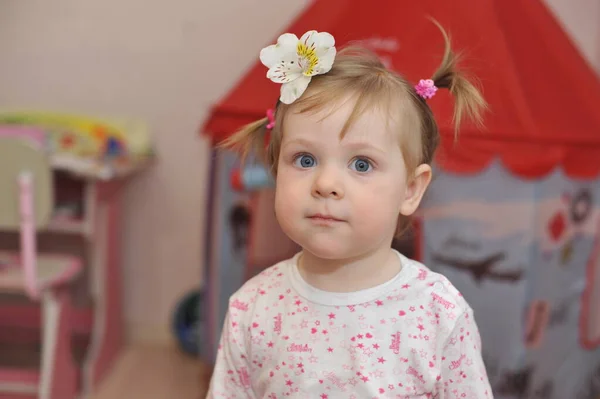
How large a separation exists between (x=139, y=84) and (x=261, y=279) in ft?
4.07

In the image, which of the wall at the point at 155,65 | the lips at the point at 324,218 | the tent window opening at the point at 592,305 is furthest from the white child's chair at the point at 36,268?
the tent window opening at the point at 592,305

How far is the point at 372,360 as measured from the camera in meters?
0.88

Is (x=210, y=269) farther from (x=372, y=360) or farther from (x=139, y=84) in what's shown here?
(x=372, y=360)

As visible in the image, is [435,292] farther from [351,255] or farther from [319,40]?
[319,40]

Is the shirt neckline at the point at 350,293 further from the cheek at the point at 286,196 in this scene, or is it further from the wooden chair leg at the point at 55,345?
the wooden chair leg at the point at 55,345

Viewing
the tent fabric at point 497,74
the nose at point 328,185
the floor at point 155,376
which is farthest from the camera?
the floor at point 155,376

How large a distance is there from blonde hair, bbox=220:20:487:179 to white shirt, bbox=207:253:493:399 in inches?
7.2

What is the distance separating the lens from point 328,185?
0.82m

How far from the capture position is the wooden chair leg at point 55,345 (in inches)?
66.9

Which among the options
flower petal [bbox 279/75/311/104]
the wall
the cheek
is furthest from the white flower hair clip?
the wall

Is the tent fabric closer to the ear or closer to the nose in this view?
the ear

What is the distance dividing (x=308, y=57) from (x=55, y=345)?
47.1 inches

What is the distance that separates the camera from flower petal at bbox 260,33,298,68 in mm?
877

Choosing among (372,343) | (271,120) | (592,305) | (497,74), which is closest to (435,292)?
(372,343)
